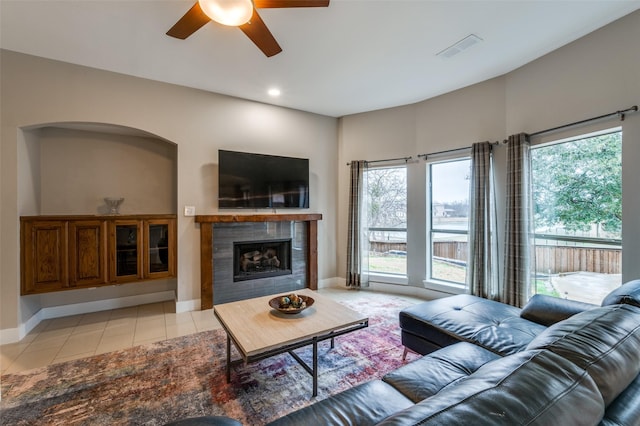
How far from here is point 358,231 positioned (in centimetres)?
460

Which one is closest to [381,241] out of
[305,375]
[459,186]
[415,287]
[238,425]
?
[415,287]

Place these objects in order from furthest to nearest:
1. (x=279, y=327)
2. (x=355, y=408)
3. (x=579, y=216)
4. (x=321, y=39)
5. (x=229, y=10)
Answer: (x=579, y=216) < (x=321, y=39) < (x=279, y=327) < (x=229, y=10) < (x=355, y=408)

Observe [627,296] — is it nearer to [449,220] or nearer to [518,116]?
[518,116]

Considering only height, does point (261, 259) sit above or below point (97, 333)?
above

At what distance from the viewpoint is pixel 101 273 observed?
3.24m

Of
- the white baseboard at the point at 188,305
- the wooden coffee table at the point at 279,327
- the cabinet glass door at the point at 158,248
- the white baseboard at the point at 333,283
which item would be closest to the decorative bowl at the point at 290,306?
the wooden coffee table at the point at 279,327

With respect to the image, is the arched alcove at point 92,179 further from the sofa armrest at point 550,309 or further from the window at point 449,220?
the sofa armrest at point 550,309

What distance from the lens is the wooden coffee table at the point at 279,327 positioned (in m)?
1.77

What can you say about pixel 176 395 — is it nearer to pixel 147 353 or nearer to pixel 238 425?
pixel 147 353

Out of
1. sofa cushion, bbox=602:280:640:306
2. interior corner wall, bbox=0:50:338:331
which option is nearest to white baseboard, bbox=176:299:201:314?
interior corner wall, bbox=0:50:338:331

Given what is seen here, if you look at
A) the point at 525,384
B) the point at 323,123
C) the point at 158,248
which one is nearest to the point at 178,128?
the point at 158,248

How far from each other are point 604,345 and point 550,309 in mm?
1515

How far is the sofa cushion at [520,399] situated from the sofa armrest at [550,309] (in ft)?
5.40

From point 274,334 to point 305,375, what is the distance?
2.07ft
